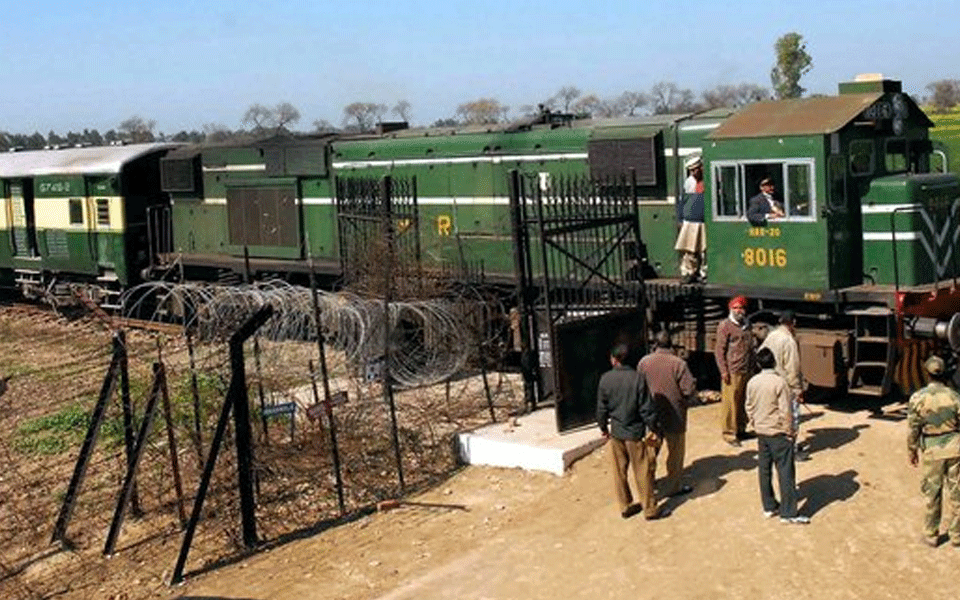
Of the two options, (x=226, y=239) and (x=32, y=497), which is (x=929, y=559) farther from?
(x=226, y=239)

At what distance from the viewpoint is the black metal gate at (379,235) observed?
16656mm

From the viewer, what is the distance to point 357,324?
14305 millimetres

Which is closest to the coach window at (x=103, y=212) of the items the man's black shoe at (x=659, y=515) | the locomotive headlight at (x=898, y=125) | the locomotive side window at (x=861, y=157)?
the locomotive side window at (x=861, y=157)

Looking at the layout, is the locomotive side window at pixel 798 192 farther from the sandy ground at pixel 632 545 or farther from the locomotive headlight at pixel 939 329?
the sandy ground at pixel 632 545

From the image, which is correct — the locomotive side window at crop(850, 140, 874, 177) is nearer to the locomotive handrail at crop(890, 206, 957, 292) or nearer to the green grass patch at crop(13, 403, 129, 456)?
the locomotive handrail at crop(890, 206, 957, 292)

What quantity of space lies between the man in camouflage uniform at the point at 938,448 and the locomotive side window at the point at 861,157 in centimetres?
487

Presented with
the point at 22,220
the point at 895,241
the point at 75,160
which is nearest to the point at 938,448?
the point at 895,241

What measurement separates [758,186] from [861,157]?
1.36 metres

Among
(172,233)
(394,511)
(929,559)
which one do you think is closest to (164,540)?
(394,511)

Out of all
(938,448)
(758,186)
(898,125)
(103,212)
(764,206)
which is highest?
(898,125)

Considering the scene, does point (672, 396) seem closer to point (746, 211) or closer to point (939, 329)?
point (939, 329)

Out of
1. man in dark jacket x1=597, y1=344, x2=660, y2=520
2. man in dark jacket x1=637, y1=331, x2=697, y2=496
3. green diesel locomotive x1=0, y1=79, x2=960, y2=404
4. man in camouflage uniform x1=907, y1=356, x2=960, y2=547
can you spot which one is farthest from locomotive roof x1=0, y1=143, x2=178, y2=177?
man in camouflage uniform x1=907, y1=356, x2=960, y2=547

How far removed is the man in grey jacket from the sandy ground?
0.23 metres

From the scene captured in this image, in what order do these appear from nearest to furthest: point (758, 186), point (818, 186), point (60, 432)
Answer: point (818, 186), point (758, 186), point (60, 432)
